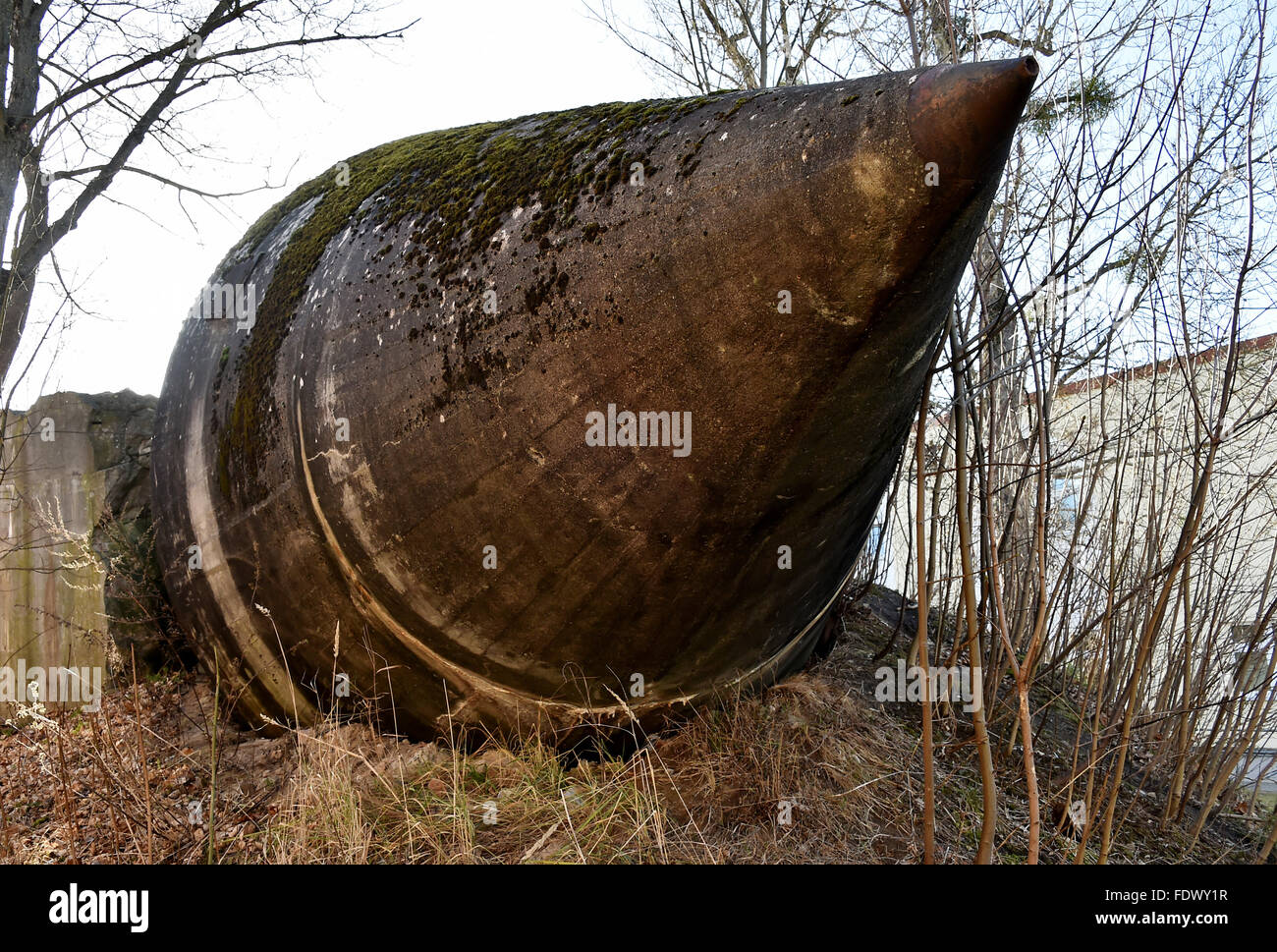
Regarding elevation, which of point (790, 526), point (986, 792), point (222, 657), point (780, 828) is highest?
point (790, 526)

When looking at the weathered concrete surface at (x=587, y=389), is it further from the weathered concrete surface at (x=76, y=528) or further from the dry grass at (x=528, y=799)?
the weathered concrete surface at (x=76, y=528)

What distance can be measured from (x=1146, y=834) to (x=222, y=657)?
12.4 feet

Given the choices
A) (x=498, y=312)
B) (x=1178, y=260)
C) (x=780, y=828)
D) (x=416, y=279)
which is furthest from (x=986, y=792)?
(x=416, y=279)

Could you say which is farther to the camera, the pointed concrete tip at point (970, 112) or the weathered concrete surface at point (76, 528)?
the weathered concrete surface at point (76, 528)

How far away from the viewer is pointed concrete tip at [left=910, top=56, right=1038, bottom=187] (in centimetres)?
152

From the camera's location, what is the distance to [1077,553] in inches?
145

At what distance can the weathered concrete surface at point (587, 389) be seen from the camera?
5.72 ft

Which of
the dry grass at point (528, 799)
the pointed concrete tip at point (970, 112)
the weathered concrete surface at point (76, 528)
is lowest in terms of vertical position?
the dry grass at point (528, 799)

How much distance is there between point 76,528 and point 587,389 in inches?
143

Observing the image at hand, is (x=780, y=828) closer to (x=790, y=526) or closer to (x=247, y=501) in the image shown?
(x=790, y=526)

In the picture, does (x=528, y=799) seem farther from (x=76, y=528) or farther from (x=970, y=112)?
(x=76, y=528)

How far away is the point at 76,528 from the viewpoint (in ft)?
14.0

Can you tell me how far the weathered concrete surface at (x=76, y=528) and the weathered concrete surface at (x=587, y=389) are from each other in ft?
4.93

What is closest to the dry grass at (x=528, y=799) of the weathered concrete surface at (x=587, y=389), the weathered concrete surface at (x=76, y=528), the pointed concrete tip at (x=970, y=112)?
the weathered concrete surface at (x=587, y=389)
